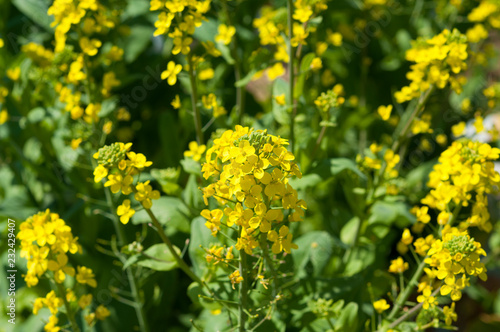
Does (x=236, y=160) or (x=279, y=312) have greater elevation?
(x=236, y=160)

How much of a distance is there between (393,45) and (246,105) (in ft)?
3.81

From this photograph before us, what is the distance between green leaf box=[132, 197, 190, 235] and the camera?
2.21m

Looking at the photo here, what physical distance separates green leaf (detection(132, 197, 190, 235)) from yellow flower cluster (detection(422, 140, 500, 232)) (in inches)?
42.2

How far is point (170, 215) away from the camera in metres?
2.23

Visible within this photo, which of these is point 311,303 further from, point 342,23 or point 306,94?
point 342,23

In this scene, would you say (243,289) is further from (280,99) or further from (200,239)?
(280,99)

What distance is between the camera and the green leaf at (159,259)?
6.36 feet

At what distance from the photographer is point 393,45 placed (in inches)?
145

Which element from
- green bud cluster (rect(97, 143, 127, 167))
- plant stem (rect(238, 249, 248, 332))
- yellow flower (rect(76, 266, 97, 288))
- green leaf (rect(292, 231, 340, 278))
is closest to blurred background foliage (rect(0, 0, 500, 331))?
green leaf (rect(292, 231, 340, 278))

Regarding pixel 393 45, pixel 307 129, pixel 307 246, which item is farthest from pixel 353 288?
pixel 393 45

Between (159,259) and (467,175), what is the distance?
3.83 ft

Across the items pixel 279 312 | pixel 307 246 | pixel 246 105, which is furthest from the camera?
pixel 246 105

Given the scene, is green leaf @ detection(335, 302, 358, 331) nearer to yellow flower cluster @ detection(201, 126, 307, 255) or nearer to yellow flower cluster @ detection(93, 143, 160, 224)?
yellow flower cluster @ detection(201, 126, 307, 255)

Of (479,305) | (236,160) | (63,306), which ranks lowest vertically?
(479,305)
